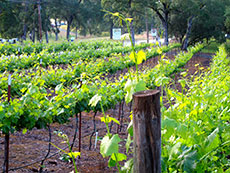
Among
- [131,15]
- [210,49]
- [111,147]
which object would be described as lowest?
[210,49]

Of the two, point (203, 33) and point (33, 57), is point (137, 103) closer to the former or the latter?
point (33, 57)

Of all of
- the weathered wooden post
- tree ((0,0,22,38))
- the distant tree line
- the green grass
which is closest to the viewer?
the weathered wooden post

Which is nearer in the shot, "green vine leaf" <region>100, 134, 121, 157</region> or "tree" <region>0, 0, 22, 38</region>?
"green vine leaf" <region>100, 134, 121, 157</region>

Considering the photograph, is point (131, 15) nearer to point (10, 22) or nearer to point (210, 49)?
point (210, 49)

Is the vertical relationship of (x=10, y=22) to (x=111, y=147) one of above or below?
above

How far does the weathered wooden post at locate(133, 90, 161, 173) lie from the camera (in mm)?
1505

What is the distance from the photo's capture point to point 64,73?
7867 millimetres

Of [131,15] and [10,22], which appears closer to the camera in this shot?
[131,15]

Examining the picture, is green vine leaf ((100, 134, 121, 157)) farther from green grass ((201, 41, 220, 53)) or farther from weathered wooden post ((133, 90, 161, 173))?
green grass ((201, 41, 220, 53))

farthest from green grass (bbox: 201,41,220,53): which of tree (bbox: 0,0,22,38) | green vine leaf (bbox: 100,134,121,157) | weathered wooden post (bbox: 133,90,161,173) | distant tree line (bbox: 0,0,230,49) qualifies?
green vine leaf (bbox: 100,134,121,157)

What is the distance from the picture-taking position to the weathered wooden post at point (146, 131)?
1.50 metres

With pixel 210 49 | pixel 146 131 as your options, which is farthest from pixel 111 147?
pixel 210 49

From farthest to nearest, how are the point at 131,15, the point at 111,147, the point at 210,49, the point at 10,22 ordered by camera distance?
the point at 210,49
the point at 10,22
the point at 131,15
the point at 111,147

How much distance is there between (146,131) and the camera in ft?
5.03
